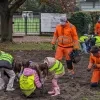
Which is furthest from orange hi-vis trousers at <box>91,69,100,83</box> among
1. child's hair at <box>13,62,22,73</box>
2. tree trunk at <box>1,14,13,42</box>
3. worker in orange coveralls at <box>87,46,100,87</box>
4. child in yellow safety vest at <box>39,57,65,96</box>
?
tree trunk at <box>1,14,13,42</box>

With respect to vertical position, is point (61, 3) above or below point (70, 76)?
above

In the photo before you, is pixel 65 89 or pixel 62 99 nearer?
pixel 62 99

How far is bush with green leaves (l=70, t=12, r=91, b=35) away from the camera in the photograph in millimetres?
27312

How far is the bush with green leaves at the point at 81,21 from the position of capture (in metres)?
27.3

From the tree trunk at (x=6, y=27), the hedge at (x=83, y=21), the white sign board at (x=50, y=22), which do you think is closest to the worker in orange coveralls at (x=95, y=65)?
the tree trunk at (x=6, y=27)

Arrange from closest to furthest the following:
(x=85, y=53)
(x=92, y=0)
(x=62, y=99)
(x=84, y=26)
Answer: (x=62, y=99), (x=85, y=53), (x=84, y=26), (x=92, y=0)

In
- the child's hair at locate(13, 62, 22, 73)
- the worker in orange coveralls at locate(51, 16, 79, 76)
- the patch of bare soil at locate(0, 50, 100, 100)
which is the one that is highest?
the worker in orange coveralls at locate(51, 16, 79, 76)

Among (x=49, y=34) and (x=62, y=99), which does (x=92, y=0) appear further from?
(x=62, y=99)

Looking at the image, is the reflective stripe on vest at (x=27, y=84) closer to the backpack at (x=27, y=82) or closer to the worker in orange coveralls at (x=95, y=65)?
the backpack at (x=27, y=82)

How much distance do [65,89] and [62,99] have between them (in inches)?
38.3

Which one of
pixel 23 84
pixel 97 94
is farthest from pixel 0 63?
pixel 97 94

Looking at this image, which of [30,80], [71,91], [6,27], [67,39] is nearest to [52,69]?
[30,80]

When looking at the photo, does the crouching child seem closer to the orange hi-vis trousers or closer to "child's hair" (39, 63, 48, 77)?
"child's hair" (39, 63, 48, 77)

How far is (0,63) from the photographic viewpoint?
934cm
